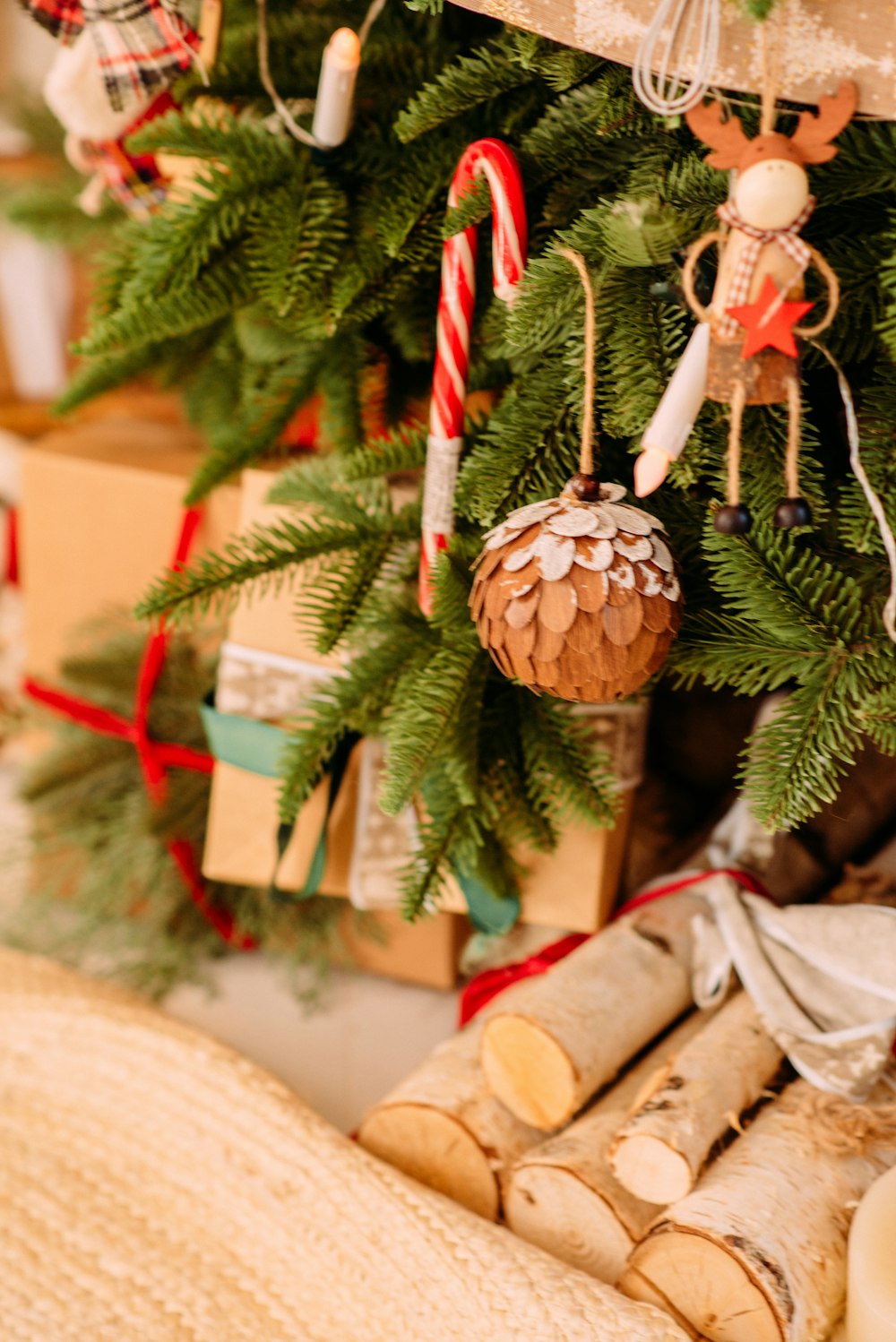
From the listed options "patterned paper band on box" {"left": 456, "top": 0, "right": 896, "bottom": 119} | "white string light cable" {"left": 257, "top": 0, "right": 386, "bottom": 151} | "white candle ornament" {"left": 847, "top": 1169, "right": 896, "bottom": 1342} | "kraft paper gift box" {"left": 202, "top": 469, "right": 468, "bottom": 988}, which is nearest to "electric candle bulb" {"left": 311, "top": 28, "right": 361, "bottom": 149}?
"white string light cable" {"left": 257, "top": 0, "right": 386, "bottom": 151}

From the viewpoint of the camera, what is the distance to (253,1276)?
75 centimetres

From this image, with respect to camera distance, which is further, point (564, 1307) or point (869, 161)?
point (564, 1307)

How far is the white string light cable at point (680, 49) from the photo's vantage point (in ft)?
1.51

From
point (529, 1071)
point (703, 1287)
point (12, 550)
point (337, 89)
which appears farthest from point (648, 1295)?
point (12, 550)

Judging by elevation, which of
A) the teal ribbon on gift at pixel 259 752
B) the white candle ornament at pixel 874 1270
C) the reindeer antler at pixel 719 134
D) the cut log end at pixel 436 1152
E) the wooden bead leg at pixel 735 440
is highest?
the reindeer antler at pixel 719 134

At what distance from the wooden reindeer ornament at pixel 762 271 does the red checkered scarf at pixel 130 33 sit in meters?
0.38

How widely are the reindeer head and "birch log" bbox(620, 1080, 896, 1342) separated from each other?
52 cm

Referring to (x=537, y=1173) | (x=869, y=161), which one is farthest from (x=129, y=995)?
(x=869, y=161)

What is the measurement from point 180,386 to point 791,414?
2.51 feet

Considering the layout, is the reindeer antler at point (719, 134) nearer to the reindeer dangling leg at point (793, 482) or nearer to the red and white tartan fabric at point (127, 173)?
the reindeer dangling leg at point (793, 482)

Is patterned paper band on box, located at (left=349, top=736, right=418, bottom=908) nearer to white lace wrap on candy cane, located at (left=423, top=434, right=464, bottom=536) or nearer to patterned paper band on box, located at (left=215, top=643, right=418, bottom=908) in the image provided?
patterned paper band on box, located at (left=215, top=643, right=418, bottom=908)

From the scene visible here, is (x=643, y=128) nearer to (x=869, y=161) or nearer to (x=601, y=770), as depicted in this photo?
(x=869, y=161)

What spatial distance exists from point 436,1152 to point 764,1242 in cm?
24

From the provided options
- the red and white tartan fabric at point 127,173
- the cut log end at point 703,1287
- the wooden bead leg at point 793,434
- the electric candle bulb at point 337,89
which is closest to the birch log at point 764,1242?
the cut log end at point 703,1287
